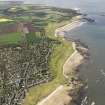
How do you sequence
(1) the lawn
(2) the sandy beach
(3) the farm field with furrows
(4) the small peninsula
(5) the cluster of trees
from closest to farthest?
(4) the small peninsula
(5) the cluster of trees
(3) the farm field with furrows
(1) the lawn
(2) the sandy beach

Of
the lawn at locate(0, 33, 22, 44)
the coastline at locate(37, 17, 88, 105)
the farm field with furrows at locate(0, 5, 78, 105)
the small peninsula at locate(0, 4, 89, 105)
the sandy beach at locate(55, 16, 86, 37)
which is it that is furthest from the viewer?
the sandy beach at locate(55, 16, 86, 37)

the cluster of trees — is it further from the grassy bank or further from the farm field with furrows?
the grassy bank

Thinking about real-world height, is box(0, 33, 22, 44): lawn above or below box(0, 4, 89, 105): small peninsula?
above

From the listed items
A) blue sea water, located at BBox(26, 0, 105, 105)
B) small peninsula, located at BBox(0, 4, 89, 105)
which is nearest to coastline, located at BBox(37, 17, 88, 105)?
small peninsula, located at BBox(0, 4, 89, 105)

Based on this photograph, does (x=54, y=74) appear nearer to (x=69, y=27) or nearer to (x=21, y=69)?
(x=21, y=69)

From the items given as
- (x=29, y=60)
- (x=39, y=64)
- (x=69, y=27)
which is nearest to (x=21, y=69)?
(x=39, y=64)

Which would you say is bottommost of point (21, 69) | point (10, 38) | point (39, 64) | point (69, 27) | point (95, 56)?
point (95, 56)
